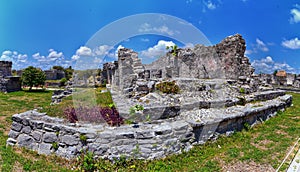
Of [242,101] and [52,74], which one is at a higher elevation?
[52,74]

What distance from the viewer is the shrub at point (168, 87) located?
31.4ft

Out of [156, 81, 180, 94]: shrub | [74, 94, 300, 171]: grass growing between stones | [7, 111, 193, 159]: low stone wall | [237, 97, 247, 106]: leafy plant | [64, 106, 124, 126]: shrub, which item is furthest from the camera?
[156, 81, 180, 94]: shrub

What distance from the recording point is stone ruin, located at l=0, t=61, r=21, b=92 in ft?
70.7

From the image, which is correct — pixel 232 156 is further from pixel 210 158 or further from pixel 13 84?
pixel 13 84

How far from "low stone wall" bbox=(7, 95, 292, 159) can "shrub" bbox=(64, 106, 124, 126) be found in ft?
1.24

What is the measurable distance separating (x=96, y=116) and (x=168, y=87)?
3.90m

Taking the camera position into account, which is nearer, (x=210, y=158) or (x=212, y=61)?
(x=210, y=158)

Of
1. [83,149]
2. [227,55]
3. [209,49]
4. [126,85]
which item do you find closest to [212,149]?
[83,149]

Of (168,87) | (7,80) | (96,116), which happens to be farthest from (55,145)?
(7,80)

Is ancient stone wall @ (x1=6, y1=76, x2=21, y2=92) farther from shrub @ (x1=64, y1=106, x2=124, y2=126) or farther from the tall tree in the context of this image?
shrub @ (x1=64, y1=106, x2=124, y2=126)

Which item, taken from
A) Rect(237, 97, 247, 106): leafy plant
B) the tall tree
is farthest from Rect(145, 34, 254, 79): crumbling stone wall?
the tall tree

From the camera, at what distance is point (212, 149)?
6246 mm

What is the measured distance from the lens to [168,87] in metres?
9.70

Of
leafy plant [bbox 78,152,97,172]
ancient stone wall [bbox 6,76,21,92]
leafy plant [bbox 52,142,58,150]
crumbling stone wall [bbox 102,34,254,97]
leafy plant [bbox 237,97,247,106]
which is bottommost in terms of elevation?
leafy plant [bbox 78,152,97,172]
